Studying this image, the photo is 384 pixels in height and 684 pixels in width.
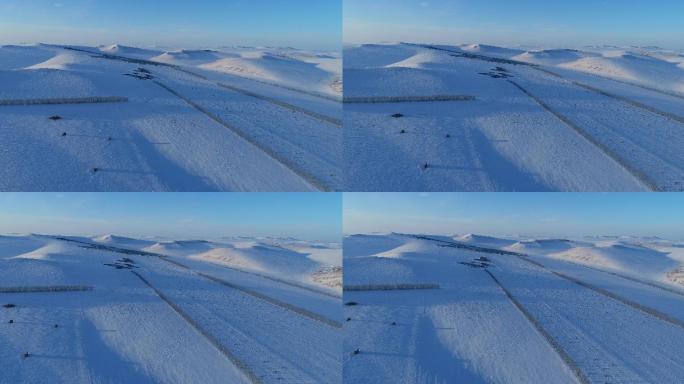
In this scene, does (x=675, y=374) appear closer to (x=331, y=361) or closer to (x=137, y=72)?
(x=331, y=361)

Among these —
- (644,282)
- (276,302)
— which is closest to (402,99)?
(276,302)

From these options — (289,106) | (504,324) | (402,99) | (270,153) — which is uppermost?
(402,99)

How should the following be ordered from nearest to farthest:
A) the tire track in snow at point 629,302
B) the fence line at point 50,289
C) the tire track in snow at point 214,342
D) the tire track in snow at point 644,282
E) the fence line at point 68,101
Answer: the tire track in snow at point 214,342, the tire track in snow at point 629,302, the fence line at point 50,289, the fence line at point 68,101, the tire track in snow at point 644,282

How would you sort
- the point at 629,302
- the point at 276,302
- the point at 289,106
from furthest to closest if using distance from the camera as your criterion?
the point at 289,106
the point at 276,302
the point at 629,302

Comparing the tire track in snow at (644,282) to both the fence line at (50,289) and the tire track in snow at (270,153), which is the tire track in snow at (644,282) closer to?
the tire track in snow at (270,153)

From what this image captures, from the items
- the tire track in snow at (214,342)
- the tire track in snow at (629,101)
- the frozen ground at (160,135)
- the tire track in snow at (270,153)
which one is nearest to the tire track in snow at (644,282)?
the tire track in snow at (629,101)

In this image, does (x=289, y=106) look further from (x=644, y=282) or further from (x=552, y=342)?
(x=644, y=282)

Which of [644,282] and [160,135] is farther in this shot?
[644,282]
